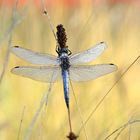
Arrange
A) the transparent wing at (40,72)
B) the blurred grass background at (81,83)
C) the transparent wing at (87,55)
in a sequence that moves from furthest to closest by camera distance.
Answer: the blurred grass background at (81,83) → the transparent wing at (87,55) → the transparent wing at (40,72)

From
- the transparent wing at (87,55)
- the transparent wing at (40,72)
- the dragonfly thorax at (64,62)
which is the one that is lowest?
the transparent wing at (40,72)

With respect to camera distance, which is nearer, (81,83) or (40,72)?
(40,72)

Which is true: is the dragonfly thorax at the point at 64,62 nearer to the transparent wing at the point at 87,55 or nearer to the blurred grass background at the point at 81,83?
the transparent wing at the point at 87,55

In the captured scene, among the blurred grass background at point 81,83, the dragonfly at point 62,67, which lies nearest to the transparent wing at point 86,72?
the dragonfly at point 62,67

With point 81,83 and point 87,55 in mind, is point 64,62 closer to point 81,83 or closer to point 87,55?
point 87,55

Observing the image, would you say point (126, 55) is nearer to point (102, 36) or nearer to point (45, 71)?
point (102, 36)

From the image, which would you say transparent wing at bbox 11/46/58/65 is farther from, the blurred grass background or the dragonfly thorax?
the blurred grass background

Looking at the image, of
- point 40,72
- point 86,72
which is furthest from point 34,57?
point 86,72
